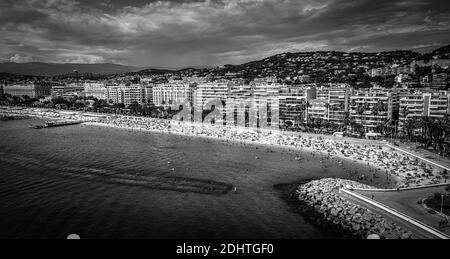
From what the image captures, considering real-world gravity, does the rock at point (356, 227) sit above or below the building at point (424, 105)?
below

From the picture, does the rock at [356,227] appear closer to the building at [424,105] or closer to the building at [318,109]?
the building at [424,105]

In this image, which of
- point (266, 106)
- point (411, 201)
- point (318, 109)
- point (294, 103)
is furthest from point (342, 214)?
point (266, 106)

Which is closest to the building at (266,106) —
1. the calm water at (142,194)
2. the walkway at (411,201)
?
the calm water at (142,194)

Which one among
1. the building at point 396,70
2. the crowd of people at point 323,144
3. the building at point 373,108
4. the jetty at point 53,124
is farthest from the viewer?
the building at point 396,70

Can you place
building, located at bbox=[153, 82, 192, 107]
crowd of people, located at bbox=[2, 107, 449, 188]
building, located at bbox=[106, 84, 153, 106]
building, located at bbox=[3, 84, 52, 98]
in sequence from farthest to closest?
1. building, located at bbox=[3, 84, 52, 98]
2. building, located at bbox=[106, 84, 153, 106]
3. building, located at bbox=[153, 82, 192, 107]
4. crowd of people, located at bbox=[2, 107, 449, 188]

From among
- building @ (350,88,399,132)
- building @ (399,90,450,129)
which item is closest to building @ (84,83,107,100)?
building @ (350,88,399,132)

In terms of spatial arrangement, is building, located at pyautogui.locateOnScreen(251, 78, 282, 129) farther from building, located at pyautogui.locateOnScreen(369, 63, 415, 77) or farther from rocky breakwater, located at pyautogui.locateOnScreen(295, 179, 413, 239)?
building, located at pyautogui.locateOnScreen(369, 63, 415, 77)

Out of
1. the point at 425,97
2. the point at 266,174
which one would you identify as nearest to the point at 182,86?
the point at 425,97
